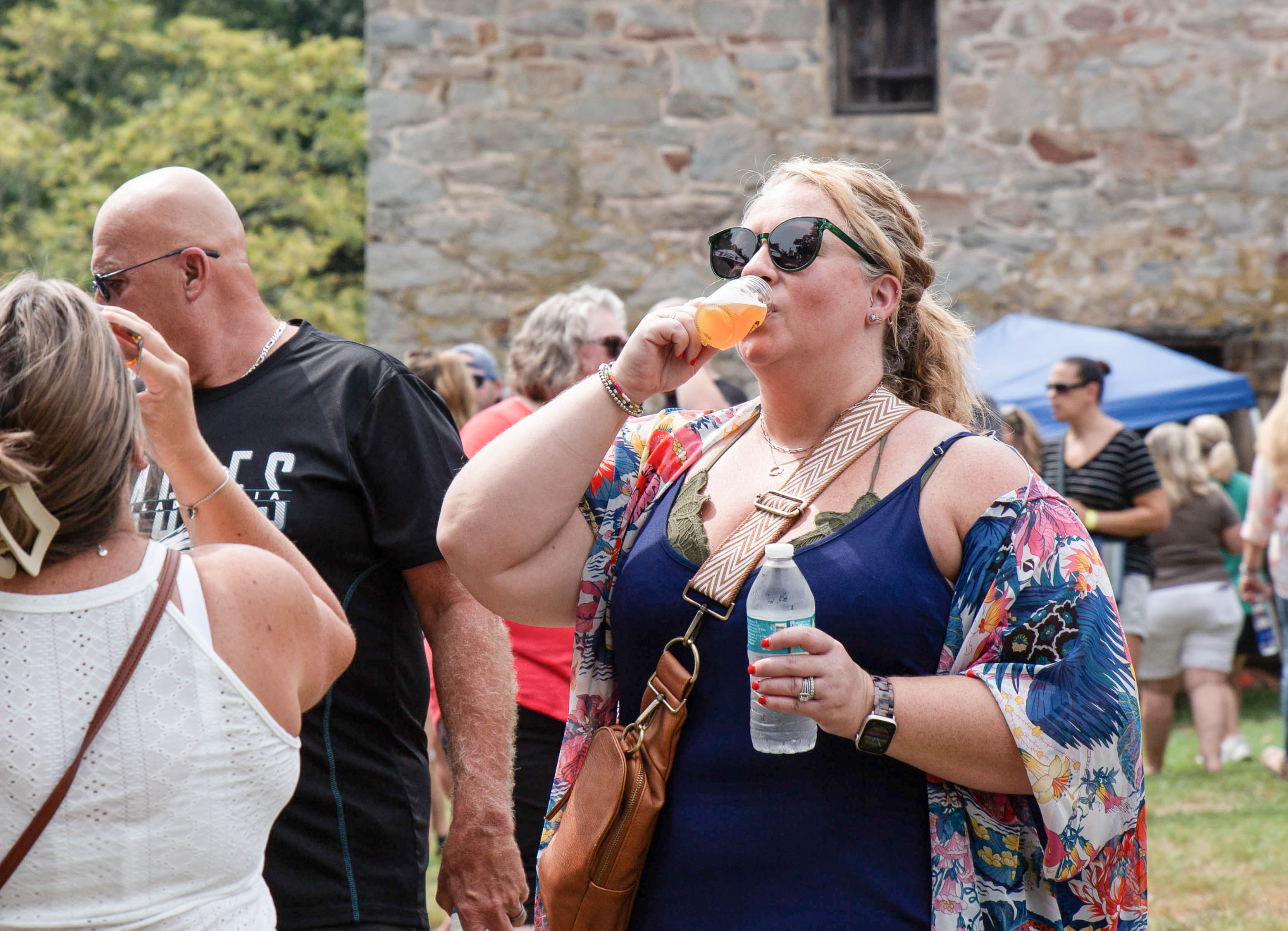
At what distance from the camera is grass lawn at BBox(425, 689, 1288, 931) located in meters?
4.88

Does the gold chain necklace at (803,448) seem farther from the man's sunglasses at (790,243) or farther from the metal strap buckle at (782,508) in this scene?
the man's sunglasses at (790,243)

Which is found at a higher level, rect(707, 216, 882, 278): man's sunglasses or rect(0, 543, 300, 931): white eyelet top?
rect(707, 216, 882, 278): man's sunglasses

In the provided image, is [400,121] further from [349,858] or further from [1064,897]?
[1064,897]

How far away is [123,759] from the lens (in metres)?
1.51

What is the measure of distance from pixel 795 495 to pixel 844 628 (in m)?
0.25

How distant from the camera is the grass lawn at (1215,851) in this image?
4.88 meters

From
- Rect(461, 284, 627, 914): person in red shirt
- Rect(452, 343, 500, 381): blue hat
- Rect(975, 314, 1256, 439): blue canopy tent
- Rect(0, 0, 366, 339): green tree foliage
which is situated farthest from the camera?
Rect(0, 0, 366, 339): green tree foliage

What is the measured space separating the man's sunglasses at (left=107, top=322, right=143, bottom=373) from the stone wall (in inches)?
300

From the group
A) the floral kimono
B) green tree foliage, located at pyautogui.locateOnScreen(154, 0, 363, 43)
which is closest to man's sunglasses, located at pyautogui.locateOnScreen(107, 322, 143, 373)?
the floral kimono

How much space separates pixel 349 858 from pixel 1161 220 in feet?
28.1

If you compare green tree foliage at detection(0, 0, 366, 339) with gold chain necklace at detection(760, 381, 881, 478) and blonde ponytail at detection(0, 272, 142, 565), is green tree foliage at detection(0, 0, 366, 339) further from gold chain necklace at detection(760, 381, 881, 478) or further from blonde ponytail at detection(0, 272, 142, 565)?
blonde ponytail at detection(0, 272, 142, 565)

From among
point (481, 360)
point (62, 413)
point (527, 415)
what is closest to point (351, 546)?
point (62, 413)

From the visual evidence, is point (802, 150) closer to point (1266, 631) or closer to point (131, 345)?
point (1266, 631)

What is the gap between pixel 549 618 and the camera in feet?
7.31
